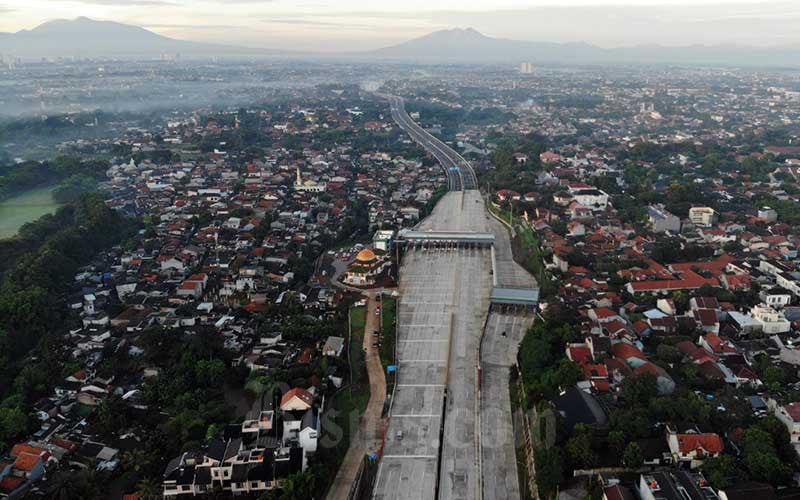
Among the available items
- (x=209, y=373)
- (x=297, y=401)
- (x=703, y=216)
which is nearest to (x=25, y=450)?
(x=209, y=373)

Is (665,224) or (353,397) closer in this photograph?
(353,397)

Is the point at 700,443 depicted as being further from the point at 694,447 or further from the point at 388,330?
the point at 388,330

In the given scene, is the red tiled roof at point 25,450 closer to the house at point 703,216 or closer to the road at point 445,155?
the house at point 703,216

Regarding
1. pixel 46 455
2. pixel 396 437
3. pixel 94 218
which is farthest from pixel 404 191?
pixel 46 455

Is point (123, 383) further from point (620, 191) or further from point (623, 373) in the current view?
point (620, 191)

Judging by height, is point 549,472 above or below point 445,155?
above

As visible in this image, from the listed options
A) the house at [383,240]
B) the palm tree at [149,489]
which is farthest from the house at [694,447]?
the house at [383,240]

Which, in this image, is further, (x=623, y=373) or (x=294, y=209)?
(x=294, y=209)
